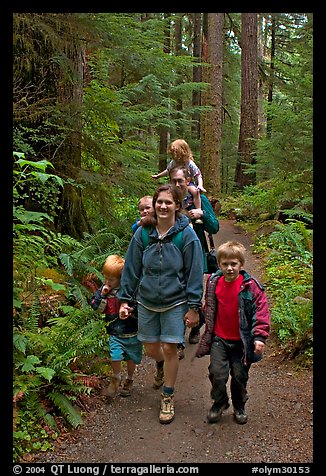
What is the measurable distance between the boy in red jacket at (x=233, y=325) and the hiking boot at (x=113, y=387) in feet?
3.22

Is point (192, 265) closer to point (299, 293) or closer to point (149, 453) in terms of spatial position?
point (149, 453)

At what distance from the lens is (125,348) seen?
4.47 metres

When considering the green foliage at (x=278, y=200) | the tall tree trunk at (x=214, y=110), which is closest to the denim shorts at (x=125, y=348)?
the green foliage at (x=278, y=200)

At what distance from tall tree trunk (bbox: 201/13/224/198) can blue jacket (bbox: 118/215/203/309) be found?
1032cm

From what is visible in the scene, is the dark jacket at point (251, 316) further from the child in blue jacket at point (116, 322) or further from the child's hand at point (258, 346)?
the child in blue jacket at point (116, 322)

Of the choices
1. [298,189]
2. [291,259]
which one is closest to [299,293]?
[291,259]

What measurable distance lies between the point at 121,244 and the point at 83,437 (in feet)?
12.2

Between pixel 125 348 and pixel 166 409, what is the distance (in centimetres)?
70

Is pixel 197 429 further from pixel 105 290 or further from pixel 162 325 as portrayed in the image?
pixel 105 290

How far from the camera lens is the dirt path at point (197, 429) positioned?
144 inches

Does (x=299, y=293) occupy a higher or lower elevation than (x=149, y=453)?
higher

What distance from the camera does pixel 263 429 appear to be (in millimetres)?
4004

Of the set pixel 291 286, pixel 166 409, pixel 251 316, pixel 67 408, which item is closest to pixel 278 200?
pixel 291 286

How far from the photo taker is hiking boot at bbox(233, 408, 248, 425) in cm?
407
